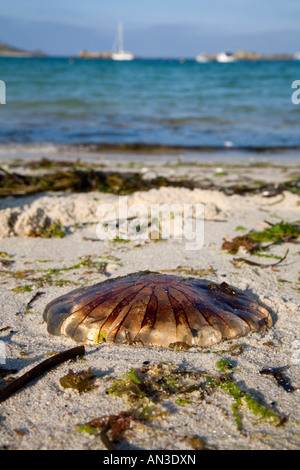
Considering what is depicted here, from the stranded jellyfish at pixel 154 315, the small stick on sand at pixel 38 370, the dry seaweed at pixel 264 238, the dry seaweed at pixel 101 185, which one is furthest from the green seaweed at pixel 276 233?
the small stick on sand at pixel 38 370

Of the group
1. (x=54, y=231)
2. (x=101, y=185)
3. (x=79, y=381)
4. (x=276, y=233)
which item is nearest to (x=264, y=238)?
(x=276, y=233)

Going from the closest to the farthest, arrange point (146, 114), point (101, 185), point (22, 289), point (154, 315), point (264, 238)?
1. point (154, 315)
2. point (22, 289)
3. point (264, 238)
4. point (101, 185)
5. point (146, 114)

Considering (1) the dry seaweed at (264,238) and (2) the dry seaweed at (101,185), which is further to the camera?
(2) the dry seaweed at (101,185)

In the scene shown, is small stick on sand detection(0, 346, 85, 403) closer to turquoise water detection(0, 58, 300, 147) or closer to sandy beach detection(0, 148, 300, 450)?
sandy beach detection(0, 148, 300, 450)

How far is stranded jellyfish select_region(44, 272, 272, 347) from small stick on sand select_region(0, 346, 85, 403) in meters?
0.15

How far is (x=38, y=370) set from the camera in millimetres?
2197

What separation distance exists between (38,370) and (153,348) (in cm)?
56

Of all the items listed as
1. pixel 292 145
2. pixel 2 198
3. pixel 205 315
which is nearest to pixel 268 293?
pixel 205 315

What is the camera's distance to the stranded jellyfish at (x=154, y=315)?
7.89 feet

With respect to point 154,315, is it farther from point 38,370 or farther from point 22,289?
point 22,289

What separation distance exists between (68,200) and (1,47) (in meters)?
89.3

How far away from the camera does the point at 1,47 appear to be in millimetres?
84688

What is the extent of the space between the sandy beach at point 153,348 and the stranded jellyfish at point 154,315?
0.06 metres

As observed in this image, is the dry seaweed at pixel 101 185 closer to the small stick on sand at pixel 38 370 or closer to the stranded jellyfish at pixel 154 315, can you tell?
the stranded jellyfish at pixel 154 315
